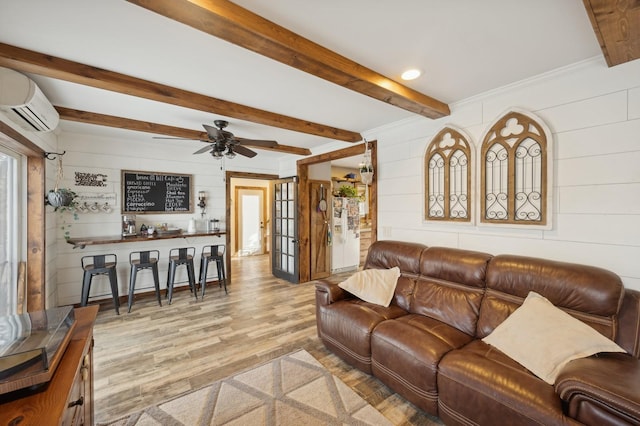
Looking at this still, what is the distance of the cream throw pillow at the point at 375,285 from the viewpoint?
8.61ft

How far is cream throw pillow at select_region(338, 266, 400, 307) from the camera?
2.62 meters

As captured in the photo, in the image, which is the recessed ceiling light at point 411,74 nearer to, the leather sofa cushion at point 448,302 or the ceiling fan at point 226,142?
the ceiling fan at point 226,142

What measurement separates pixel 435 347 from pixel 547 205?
151 cm

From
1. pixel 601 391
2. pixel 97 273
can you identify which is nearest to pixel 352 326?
pixel 601 391

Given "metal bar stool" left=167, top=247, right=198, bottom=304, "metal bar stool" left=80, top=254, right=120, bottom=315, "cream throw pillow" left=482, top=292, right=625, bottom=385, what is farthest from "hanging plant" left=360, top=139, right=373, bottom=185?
"metal bar stool" left=80, top=254, right=120, bottom=315

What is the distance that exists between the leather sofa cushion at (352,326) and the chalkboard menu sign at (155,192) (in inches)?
126

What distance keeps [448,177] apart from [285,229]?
333cm

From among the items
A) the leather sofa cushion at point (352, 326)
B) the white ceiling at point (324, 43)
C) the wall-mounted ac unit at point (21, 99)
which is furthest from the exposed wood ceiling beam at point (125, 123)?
the leather sofa cushion at point (352, 326)

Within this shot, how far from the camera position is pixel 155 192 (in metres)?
4.31

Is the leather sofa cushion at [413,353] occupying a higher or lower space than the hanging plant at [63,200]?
lower

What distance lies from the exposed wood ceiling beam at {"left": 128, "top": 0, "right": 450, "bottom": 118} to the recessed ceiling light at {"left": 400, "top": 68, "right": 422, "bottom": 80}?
10 centimetres

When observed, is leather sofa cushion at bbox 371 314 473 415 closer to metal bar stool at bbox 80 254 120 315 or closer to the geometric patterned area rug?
the geometric patterned area rug

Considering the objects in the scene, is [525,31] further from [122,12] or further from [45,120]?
[45,120]

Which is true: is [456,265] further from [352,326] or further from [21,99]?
[21,99]
